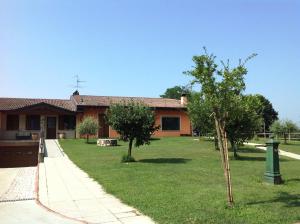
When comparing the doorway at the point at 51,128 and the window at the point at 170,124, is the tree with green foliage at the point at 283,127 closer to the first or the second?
the window at the point at 170,124

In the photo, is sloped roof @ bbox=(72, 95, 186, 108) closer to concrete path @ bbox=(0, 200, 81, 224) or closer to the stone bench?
the stone bench

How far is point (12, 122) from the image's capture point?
35969mm

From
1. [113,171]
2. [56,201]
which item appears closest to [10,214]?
[56,201]

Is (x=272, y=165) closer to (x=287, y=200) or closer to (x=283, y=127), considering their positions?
(x=287, y=200)

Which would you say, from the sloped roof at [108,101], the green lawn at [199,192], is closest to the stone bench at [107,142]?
the sloped roof at [108,101]

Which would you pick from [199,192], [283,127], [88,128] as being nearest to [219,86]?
[199,192]

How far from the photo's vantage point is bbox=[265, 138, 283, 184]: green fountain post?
452 inches

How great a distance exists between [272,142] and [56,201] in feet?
20.8

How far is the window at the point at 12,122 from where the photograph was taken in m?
35.8

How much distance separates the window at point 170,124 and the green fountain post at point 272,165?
96.9 ft

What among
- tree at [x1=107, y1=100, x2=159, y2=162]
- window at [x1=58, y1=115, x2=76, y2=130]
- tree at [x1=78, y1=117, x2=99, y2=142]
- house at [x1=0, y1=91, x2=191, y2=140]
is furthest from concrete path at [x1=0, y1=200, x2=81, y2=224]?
window at [x1=58, y1=115, x2=76, y2=130]

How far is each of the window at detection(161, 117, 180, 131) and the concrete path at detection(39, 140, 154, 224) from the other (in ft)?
84.8

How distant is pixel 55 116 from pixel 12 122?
3.85 meters

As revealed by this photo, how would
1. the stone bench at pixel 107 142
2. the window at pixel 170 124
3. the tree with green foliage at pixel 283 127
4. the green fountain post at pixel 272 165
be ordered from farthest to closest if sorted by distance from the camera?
the window at pixel 170 124 < the tree with green foliage at pixel 283 127 < the stone bench at pixel 107 142 < the green fountain post at pixel 272 165
